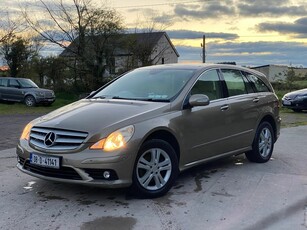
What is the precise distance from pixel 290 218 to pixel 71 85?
76.8ft

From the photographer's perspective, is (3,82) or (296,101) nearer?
(296,101)

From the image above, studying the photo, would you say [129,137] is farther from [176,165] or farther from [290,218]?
[290,218]

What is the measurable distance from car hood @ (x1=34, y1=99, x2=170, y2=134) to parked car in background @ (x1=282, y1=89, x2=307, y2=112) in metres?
13.5

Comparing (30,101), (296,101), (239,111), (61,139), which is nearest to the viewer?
(61,139)

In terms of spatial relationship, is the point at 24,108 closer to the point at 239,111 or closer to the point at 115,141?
the point at 239,111

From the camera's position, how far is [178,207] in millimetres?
4824

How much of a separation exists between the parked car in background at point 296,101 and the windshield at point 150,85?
1264 centimetres

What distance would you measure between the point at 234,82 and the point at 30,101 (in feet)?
54.7

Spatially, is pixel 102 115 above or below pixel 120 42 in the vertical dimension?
below

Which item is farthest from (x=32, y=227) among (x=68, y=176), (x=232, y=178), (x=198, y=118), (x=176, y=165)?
(x=232, y=178)

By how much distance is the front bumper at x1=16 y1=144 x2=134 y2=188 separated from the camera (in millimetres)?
4680

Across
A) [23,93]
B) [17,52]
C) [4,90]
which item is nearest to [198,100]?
[23,93]

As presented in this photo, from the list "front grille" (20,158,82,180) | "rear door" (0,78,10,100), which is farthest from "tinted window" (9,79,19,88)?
"front grille" (20,158,82,180)

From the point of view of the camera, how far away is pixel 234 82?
6832 mm
